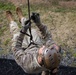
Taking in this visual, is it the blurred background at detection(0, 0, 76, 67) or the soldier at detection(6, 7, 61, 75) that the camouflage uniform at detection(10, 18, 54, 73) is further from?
the blurred background at detection(0, 0, 76, 67)

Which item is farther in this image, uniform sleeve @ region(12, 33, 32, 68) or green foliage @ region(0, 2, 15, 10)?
green foliage @ region(0, 2, 15, 10)

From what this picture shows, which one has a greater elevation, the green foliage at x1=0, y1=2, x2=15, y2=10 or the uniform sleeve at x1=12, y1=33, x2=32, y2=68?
the uniform sleeve at x1=12, y1=33, x2=32, y2=68

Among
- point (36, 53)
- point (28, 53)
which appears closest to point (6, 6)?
point (28, 53)

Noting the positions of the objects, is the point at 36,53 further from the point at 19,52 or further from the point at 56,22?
the point at 56,22

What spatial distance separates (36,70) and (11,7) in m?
3.80

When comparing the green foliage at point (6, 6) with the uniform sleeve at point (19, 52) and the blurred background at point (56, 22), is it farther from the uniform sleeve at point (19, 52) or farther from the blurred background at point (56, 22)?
the uniform sleeve at point (19, 52)

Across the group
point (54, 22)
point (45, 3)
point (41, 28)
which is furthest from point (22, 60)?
point (45, 3)

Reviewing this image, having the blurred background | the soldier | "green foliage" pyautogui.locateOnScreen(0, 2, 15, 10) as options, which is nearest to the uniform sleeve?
the soldier

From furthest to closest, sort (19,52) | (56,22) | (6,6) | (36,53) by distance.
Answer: (6,6), (56,22), (19,52), (36,53)

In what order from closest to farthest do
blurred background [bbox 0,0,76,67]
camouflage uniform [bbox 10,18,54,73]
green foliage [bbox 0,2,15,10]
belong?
camouflage uniform [bbox 10,18,54,73] → blurred background [bbox 0,0,76,67] → green foliage [bbox 0,2,15,10]

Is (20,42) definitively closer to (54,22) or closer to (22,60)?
(22,60)

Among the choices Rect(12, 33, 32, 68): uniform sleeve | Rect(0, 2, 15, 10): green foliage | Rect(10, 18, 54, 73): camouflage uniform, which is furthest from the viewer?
Rect(0, 2, 15, 10): green foliage

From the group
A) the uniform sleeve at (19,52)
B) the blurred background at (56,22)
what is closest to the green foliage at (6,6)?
the blurred background at (56,22)

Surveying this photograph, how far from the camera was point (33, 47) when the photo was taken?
3.66 m
